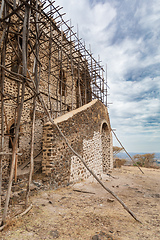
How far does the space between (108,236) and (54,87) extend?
1108 cm

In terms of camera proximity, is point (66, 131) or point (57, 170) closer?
point (57, 170)

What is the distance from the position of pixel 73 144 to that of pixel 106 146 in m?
5.51

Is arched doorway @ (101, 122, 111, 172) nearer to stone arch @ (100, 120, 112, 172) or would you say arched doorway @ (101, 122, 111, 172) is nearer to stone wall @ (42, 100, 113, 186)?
stone arch @ (100, 120, 112, 172)

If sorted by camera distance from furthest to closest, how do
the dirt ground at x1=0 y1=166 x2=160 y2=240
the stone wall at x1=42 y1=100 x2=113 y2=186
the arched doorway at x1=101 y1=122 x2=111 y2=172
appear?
the arched doorway at x1=101 y1=122 x2=111 y2=172
the stone wall at x1=42 y1=100 x2=113 y2=186
the dirt ground at x1=0 y1=166 x2=160 y2=240

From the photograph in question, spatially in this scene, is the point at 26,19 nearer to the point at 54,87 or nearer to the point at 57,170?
the point at 57,170

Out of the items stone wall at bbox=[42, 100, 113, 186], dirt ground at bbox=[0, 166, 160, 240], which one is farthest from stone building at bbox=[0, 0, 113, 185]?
dirt ground at bbox=[0, 166, 160, 240]

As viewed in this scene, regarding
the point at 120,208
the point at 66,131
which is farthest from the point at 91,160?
the point at 120,208

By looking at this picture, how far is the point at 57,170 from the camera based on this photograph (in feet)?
17.3

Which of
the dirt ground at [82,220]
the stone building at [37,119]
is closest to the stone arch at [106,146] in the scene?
the stone building at [37,119]

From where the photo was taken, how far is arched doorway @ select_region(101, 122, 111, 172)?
10.9 meters

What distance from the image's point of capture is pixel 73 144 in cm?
641

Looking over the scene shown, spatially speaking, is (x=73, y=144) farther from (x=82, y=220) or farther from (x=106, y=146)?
(x=106, y=146)

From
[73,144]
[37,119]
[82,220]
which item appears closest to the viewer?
[82,220]

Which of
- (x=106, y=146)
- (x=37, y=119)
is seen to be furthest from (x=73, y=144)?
(x=106, y=146)
